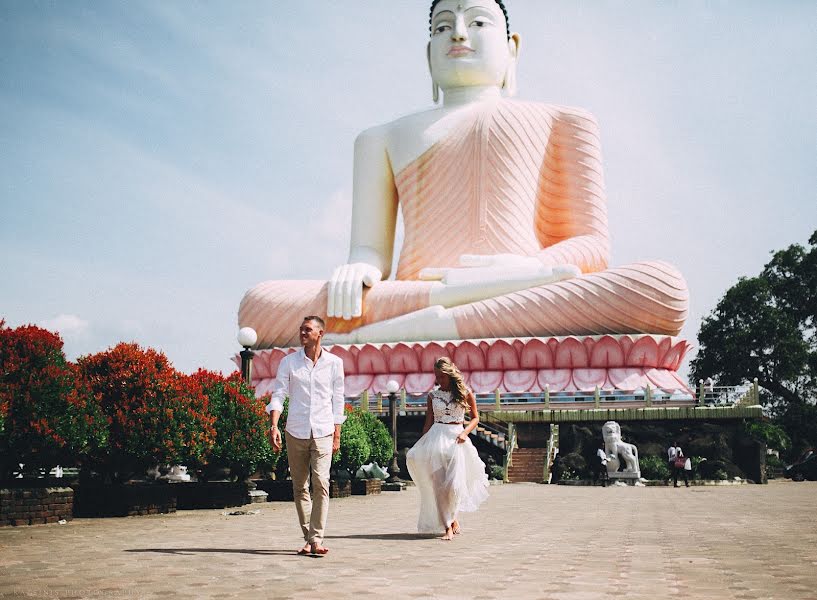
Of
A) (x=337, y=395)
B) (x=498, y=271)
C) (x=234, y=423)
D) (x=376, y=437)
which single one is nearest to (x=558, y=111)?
(x=498, y=271)

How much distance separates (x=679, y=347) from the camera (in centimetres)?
2253

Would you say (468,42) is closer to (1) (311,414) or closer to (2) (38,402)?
(2) (38,402)

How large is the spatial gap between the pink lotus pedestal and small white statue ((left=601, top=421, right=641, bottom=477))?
145 inches

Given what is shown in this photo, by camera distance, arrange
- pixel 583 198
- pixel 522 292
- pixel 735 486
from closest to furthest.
→ pixel 735 486 → pixel 522 292 → pixel 583 198

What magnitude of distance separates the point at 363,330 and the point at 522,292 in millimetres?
4080

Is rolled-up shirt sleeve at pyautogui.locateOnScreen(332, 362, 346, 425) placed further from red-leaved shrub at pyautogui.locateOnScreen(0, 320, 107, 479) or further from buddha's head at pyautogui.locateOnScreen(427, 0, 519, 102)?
buddha's head at pyautogui.locateOnScreen(427, 0, 519, 102)

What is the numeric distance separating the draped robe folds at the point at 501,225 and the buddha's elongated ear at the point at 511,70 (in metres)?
0.88

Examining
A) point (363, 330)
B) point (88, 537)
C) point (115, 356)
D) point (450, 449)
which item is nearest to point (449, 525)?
point (450, 449)

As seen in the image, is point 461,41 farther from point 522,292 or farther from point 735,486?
point 735,486

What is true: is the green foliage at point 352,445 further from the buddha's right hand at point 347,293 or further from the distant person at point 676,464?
the buddha's right hand at point 347,293

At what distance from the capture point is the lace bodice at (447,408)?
707cm

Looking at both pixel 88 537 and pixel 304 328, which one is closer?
pixel 304 328

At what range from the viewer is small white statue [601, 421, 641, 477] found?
17172 mm

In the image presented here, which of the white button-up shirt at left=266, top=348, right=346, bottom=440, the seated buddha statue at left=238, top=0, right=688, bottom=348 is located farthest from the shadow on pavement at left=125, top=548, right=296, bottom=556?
the seated buddha statue at left=238, top=0, right=688, bottom=348
